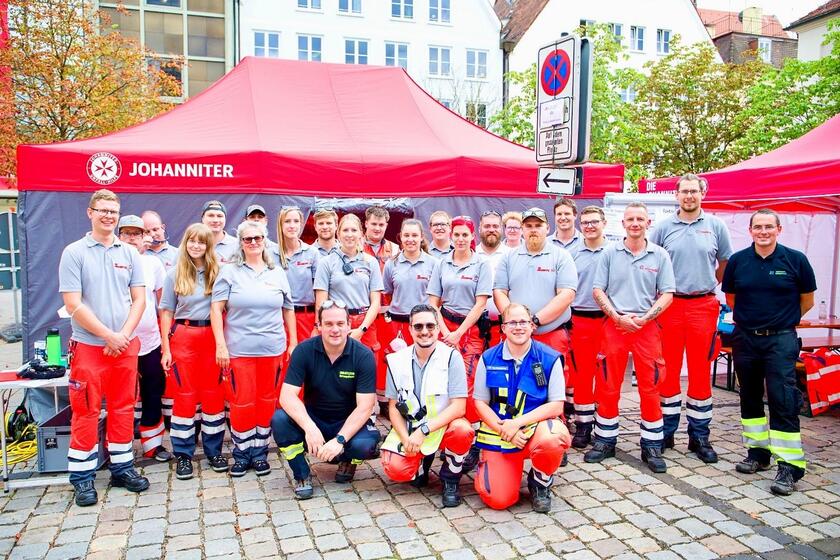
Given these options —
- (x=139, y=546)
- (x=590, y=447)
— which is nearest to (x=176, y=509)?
(x=139, y=546)

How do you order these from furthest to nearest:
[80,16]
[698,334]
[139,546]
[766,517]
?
1. [80,16]
2. [698,334]
3. [766,517]
4. [139,546]

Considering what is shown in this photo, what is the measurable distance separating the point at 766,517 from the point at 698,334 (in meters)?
1.40

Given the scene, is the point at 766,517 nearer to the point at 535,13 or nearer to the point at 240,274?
the point at 240,274

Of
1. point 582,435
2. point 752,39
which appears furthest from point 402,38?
point 582,435

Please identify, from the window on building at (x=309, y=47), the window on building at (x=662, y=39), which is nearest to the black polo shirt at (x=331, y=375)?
the window on building at (x=309, y=47)

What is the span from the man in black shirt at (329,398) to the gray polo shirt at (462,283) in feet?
3.37

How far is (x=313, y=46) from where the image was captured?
3127 cm

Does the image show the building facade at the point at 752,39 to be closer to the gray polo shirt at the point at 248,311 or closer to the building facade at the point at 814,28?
the building facade at the point at 814,28

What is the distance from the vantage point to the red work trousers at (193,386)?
4742 millimetres

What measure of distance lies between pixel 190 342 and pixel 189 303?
0.27m

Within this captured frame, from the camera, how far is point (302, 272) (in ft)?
18.2

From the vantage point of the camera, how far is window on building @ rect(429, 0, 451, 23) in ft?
106

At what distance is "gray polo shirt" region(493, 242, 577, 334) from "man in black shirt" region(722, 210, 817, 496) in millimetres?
1175

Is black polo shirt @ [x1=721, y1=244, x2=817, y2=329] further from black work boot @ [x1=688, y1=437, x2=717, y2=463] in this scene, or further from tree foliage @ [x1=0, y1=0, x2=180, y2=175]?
tree foliage @ [x1=0, y1=0, x2=180, y2=175]
